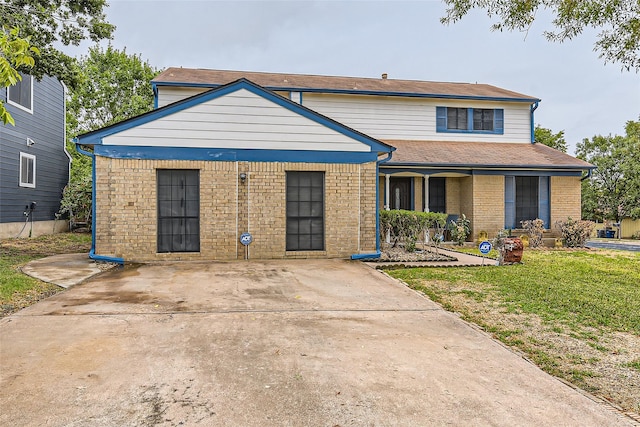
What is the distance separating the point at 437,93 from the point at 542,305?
12604 mm

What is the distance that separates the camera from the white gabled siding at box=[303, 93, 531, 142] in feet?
53.3

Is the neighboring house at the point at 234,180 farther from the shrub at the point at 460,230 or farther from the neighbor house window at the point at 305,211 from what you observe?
the shrub at the point at 460,230

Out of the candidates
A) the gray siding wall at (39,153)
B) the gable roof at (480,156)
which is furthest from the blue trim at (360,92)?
the gray siding wall at (39,153)

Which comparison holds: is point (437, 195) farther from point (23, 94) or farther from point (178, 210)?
point (23, 94)

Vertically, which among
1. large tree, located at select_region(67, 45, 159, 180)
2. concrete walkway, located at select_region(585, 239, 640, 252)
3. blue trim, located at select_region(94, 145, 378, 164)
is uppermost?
large tree, located at select_region(67, 45, 159, 180)

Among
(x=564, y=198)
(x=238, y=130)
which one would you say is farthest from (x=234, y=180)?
(x=564, y=198)

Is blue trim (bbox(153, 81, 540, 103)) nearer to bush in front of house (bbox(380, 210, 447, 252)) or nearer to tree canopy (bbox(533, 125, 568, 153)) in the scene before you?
bush in front of house (bbox(380, 210, 447, 252))

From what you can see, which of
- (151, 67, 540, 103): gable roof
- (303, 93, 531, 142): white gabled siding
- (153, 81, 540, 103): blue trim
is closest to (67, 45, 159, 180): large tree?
(151, 67, 540, 103): gable roof

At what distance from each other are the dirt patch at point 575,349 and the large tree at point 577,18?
18.0ft

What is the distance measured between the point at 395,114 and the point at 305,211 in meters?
8.43

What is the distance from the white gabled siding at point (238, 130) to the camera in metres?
9.47

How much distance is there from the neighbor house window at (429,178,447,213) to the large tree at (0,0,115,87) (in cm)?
1207

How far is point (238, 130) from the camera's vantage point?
9836 mm

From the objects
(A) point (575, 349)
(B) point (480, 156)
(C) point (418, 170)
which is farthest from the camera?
(B) point (480, 156)
